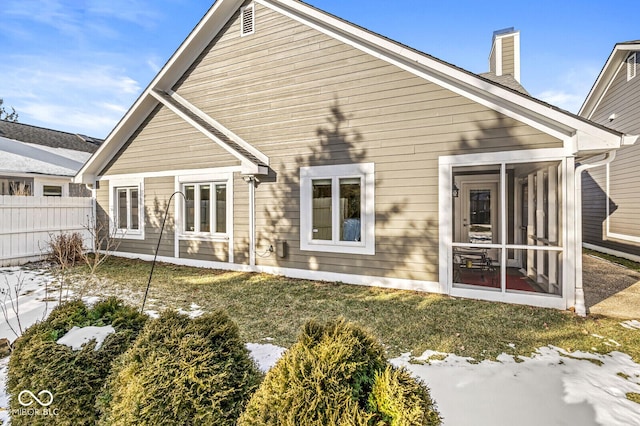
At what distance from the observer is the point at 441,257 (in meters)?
6.34

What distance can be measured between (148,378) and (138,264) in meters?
8.69

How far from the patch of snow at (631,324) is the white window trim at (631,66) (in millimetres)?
9833

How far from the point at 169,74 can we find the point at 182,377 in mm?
9580

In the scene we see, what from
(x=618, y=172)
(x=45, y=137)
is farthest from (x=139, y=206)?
(x=618, y=172)

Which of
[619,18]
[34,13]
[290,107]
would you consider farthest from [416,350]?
[34,13]

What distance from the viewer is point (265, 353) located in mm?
3797

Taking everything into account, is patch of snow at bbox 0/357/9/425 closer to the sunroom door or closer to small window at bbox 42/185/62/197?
the sunroom door

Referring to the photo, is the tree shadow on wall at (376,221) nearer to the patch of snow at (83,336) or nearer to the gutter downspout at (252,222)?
the gutter downspout at (252,222)

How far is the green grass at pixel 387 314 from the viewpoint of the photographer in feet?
13.6

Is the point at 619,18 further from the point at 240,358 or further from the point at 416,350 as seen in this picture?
the point at 240,358

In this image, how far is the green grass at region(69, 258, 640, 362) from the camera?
163 inches

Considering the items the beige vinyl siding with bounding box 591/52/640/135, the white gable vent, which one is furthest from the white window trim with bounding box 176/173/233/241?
the beige vinyl siding with bounding box 591/52/640/135

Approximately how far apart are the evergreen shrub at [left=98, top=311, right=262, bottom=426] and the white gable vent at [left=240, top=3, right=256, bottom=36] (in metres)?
8.42

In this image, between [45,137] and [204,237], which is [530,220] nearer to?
[204,237]
